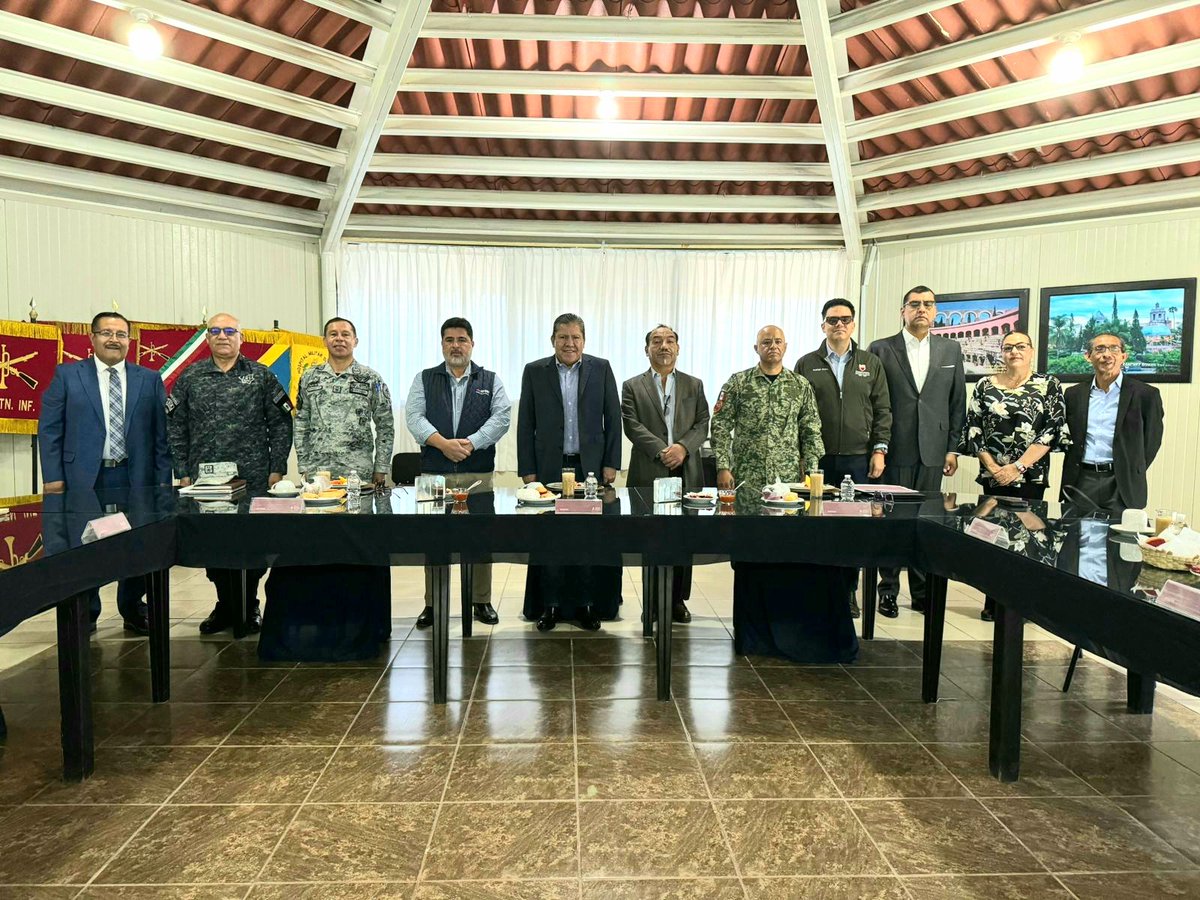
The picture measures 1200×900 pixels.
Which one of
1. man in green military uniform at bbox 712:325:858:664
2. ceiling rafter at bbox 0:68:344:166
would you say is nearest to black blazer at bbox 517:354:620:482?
man in green military uniform at bbox 712:325:858:664

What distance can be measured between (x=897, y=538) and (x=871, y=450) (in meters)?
1.63

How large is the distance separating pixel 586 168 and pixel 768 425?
3162 mm

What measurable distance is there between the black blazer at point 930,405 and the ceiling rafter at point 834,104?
184 cm

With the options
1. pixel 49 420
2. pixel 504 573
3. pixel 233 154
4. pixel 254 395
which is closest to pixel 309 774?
pixel 254 395

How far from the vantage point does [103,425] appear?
13.2ft

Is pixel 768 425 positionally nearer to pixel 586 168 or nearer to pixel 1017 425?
pixel 1017 425

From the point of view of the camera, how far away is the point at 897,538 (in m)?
2.99

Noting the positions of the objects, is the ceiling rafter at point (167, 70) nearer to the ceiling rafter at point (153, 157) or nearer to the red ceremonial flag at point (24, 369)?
the ceiling rafter at point (153, 157)

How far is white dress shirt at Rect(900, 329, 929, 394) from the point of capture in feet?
15.1

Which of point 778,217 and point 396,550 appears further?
point 778,217

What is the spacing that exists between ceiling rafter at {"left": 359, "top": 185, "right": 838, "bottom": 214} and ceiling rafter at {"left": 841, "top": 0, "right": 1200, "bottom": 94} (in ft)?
5.26

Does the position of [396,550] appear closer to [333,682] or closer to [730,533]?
[333,682]

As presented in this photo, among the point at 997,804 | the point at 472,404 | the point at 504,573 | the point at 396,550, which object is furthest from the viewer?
the point at 504,573

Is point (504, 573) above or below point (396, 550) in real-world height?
below
